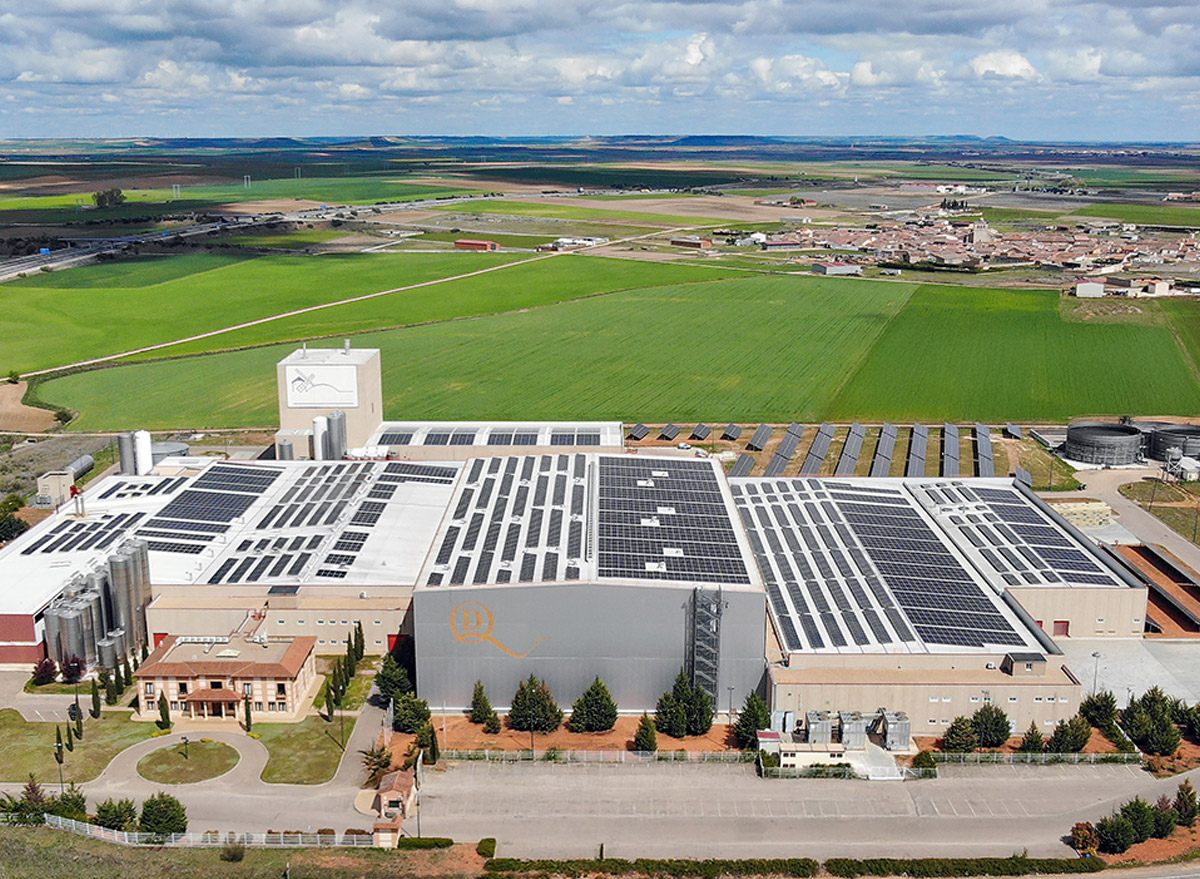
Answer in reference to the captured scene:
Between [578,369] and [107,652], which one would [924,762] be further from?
[578,369]

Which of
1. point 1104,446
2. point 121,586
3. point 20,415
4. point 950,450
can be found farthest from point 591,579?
point 20,415

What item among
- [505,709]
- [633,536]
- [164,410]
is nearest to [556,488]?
[633,536]

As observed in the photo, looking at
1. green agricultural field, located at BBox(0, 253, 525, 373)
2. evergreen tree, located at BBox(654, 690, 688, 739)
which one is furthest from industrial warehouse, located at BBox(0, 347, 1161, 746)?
green agricultural field, located at BBox(0, 253, 525, 373)

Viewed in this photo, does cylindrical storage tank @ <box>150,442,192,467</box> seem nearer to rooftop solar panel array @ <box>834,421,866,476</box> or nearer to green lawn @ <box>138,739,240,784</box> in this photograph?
green lawn @ <box>138,739,240,784</box>

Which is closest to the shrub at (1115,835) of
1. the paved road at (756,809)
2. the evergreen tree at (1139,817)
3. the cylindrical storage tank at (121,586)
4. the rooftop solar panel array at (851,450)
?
the evergreen tree at (1139,817)

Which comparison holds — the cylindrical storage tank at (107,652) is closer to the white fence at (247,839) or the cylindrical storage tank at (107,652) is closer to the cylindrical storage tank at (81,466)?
the white fence at (247,839)

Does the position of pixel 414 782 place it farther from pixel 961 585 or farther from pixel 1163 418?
pixel 1163 418
